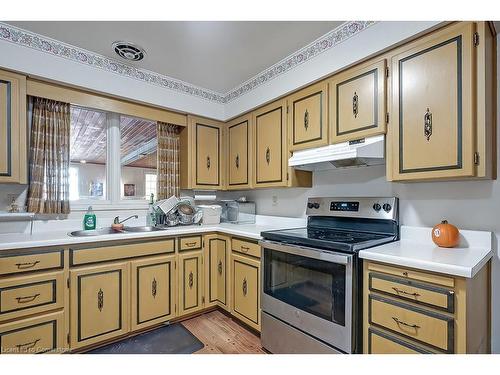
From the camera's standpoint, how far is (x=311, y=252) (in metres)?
1.62

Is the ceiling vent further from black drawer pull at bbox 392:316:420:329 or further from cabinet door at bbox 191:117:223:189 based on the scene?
black drawer pull at bbox 392:316:420:329

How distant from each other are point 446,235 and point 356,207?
60cm

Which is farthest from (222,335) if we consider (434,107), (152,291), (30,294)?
(434,107)

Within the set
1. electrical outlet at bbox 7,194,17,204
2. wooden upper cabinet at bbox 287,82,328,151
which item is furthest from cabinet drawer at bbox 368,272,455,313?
electrical outlet at bbox 7,194,17,204

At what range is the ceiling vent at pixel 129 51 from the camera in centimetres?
203

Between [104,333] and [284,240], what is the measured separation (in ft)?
4.97

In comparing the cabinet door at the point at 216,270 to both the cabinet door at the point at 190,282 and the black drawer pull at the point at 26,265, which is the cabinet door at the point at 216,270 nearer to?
the cabinet door at the point at 190,282

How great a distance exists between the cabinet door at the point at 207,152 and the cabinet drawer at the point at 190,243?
2.23 ft

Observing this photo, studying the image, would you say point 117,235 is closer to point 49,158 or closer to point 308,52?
point 49,158

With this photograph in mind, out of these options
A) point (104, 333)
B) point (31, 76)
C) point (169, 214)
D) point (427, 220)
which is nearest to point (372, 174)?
point (427, 220)

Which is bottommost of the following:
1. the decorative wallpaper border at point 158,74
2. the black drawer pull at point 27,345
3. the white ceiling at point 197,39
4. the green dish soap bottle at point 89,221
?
the black drawer pull at point 27,345

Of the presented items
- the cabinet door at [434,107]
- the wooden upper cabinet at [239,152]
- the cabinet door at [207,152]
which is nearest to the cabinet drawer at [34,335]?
the cabinet door at [207,152]
